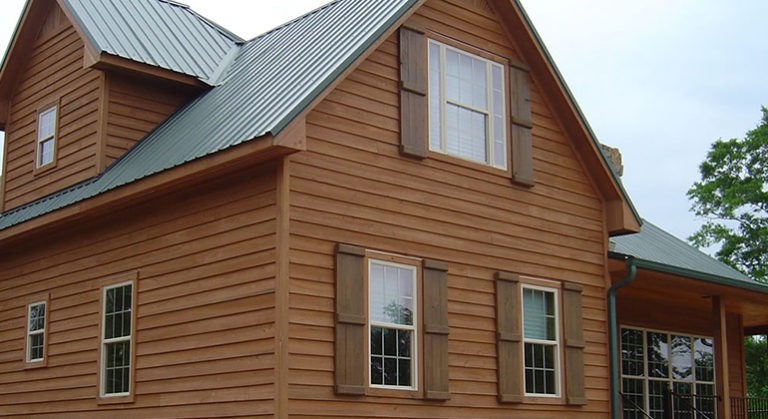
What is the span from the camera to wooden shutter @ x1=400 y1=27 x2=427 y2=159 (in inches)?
561

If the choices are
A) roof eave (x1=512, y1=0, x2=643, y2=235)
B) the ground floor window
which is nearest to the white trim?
the ground floor window

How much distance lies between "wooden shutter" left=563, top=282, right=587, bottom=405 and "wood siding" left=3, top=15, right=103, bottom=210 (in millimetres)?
7401

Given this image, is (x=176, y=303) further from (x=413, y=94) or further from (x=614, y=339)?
(x=614, y=339)

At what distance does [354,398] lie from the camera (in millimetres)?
12734

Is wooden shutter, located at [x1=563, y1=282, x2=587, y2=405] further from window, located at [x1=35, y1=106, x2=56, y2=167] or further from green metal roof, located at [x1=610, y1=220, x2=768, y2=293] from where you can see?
window, located at [x1=35, y1=106, x2=56, y2=167]

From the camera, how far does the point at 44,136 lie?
59.0ft

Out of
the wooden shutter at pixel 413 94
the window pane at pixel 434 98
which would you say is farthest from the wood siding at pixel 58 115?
the window pane at pixel 434 98

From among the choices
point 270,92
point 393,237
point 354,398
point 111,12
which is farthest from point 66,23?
point 354,398

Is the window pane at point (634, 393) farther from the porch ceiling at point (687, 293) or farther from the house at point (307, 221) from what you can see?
the house at point (307, 221)

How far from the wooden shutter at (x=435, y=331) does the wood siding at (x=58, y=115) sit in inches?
219

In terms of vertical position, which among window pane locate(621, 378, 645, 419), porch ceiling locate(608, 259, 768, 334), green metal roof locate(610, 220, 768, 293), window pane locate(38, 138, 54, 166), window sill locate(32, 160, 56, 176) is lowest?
window pane locate(621, 378, 645, 419)

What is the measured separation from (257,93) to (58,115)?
4785mm

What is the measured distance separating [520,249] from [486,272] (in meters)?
0.92

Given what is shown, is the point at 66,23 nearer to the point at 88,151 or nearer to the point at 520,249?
the point at 88,151
